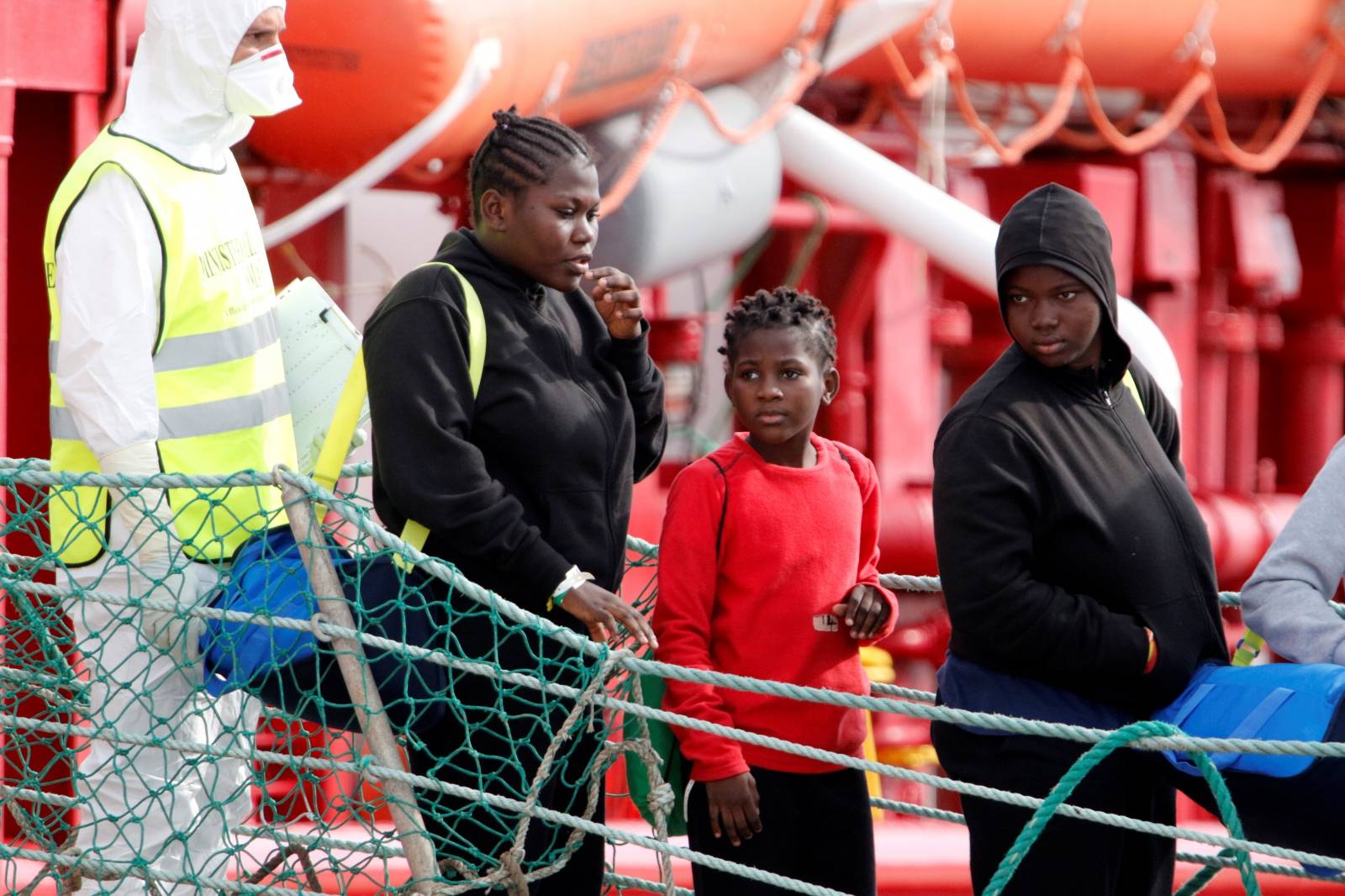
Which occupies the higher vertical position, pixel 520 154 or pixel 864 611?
pixel 520 154

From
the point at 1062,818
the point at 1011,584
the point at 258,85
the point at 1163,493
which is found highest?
the point at 258,85

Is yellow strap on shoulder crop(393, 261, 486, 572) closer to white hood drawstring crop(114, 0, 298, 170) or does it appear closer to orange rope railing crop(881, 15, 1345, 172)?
white hood drawstring crop(114, 0, 298, 170)

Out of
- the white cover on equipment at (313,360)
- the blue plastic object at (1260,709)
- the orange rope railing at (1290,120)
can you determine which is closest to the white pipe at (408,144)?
the white cover on equipment at (313,360)

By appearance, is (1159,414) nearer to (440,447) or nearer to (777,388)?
(777,388)

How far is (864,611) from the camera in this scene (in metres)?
2.81

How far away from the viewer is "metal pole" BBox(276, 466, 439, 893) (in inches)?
103

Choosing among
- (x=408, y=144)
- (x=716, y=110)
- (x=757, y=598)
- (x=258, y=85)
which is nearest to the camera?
(x=757, y=598)

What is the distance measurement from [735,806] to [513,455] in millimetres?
619

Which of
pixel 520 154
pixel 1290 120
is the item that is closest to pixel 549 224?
pixel 520 154

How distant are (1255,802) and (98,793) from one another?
5.86ft

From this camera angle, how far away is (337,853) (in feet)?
15.1

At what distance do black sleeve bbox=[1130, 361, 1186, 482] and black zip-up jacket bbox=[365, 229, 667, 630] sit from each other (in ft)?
2.59

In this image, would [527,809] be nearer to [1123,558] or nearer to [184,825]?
[184,825]

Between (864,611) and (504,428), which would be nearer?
(504,428)
